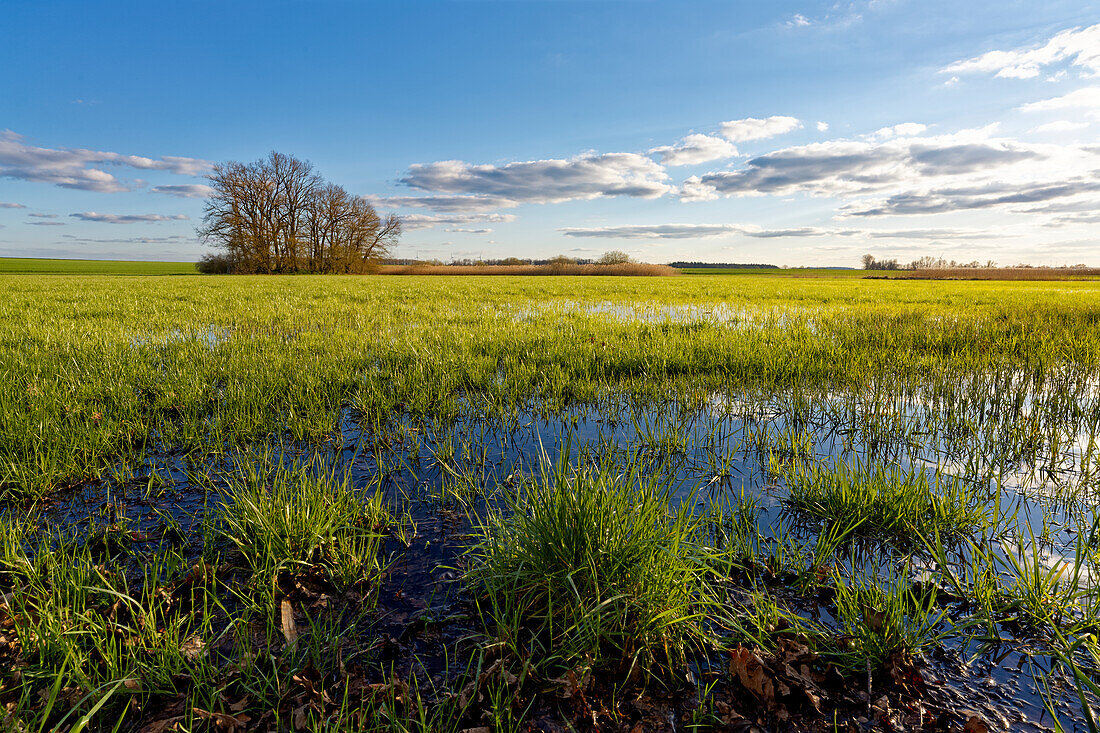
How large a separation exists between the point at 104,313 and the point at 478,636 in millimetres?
15470

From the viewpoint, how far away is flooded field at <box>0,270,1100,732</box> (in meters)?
1.79

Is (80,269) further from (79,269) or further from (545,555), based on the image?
(545,555)

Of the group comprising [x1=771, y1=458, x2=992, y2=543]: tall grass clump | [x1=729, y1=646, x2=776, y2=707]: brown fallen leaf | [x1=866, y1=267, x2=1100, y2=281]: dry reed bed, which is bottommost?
[x1=729, y1=646, x2=776, y2=707]: brown fallen leaf

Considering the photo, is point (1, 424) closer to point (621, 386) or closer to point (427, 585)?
point (427, 585)

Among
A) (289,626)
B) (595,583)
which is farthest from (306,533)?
(595,583)

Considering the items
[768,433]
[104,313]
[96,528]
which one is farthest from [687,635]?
[104,313]

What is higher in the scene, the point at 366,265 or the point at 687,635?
the point at 366,265

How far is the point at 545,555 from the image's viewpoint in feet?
7.34

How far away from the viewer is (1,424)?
423cm

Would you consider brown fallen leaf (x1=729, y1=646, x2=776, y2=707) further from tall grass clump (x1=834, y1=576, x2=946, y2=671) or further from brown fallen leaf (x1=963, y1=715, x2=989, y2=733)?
brown fallen leaf (x1=963, y1=715, x2=989, y2=733)

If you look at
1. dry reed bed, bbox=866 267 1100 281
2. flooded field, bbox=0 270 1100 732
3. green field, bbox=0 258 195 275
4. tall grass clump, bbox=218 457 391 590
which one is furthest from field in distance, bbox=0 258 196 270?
dry reed bed, bbox=866 267 1100 281

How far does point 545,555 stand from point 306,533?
53.7 inches

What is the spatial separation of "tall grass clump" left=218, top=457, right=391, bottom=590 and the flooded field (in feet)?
0.07

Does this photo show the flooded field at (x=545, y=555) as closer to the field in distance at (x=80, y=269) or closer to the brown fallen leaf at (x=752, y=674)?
the brown fallen leaf at (x=752, y=674)
